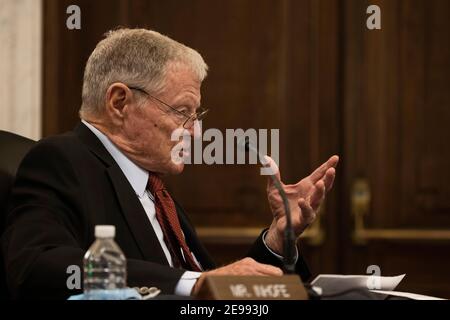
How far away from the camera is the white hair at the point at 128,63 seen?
2496 millimetres

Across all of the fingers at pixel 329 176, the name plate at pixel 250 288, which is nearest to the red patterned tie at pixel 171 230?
the fingers at pixel 329 176

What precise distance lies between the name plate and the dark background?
2.54 meters

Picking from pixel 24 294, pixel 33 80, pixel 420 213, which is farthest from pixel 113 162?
pixel 420 213

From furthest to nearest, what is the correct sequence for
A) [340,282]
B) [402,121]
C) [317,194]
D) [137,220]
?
[402,121]
[317,194]
[137,220]
[340,282]

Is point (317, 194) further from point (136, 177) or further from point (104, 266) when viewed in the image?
point (104, 266)

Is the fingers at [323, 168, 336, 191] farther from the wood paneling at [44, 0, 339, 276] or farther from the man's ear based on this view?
the wood paneling at [44, 0, 339, 276]

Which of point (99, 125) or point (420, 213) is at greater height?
point (99, 125)

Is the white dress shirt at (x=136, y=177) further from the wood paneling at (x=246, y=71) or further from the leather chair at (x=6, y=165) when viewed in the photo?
the wood paneling at (x=246, y=71)

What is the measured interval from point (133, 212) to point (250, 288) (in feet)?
2.82

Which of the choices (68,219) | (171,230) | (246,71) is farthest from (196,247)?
(246,71)

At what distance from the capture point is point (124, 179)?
2.41 metres
